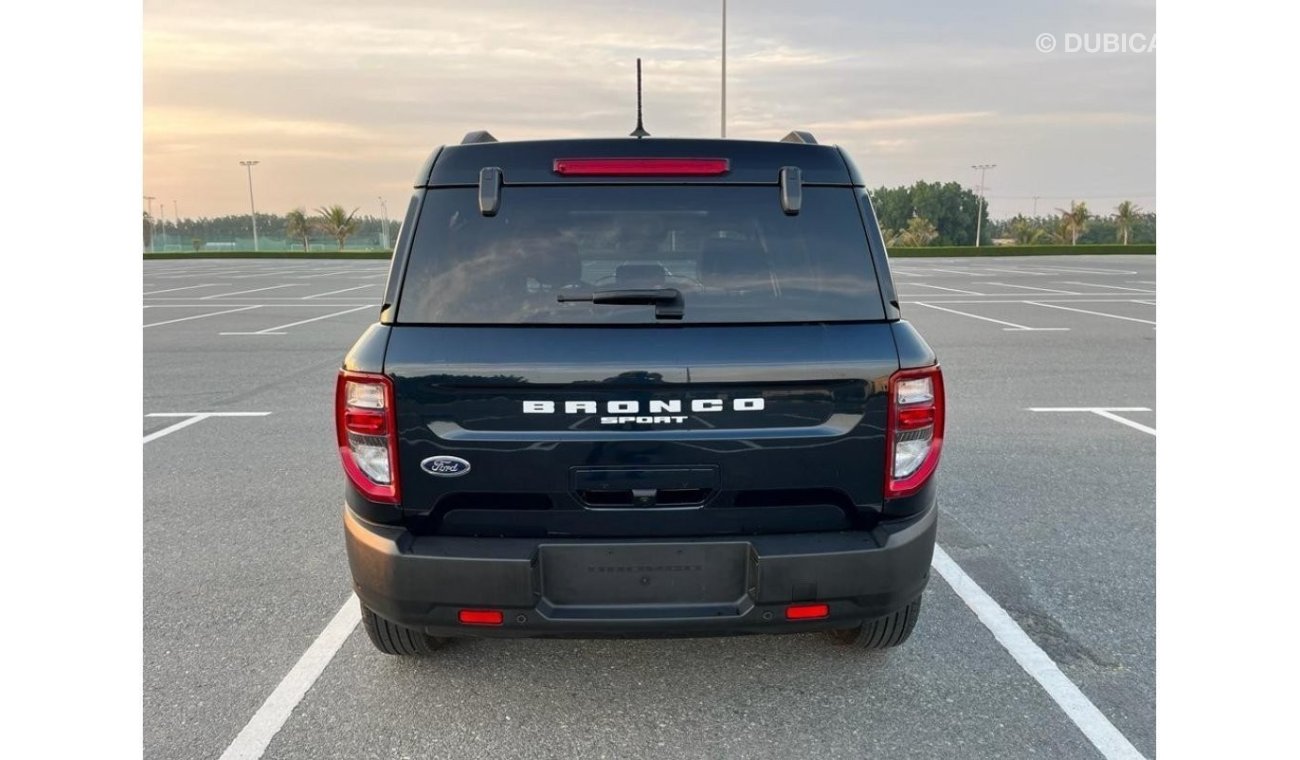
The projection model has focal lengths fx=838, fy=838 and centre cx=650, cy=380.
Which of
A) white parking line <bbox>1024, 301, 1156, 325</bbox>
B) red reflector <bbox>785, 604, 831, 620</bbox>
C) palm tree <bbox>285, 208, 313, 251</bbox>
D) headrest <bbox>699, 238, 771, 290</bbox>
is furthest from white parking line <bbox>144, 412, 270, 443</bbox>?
palm tree <bbox>285, 208, 313, 251</bbox>

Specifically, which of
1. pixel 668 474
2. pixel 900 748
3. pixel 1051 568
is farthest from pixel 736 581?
pixel 1051 568

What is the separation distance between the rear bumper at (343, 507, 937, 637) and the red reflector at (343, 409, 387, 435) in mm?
327

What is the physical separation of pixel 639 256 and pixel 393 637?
1.58 m

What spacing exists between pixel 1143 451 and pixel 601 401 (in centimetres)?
516

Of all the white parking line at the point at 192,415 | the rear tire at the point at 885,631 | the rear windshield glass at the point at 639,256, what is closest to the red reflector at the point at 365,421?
the rear windshield glass at the point at 639,256

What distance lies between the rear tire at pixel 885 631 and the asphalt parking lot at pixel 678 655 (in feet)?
0.25

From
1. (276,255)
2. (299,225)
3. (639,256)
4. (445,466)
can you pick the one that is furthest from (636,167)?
(299,225)

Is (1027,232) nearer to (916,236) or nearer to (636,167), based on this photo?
(916,236)

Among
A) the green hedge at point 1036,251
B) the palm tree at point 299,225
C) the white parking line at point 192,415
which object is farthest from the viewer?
the palm tree at point 299,225

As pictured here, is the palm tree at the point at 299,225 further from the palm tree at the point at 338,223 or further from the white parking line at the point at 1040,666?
the white parking line at the point at 1040,666

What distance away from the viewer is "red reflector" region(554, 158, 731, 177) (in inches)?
101

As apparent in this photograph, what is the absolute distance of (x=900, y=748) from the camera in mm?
2617

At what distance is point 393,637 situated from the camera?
2930mm

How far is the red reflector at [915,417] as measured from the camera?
8.21 ft
